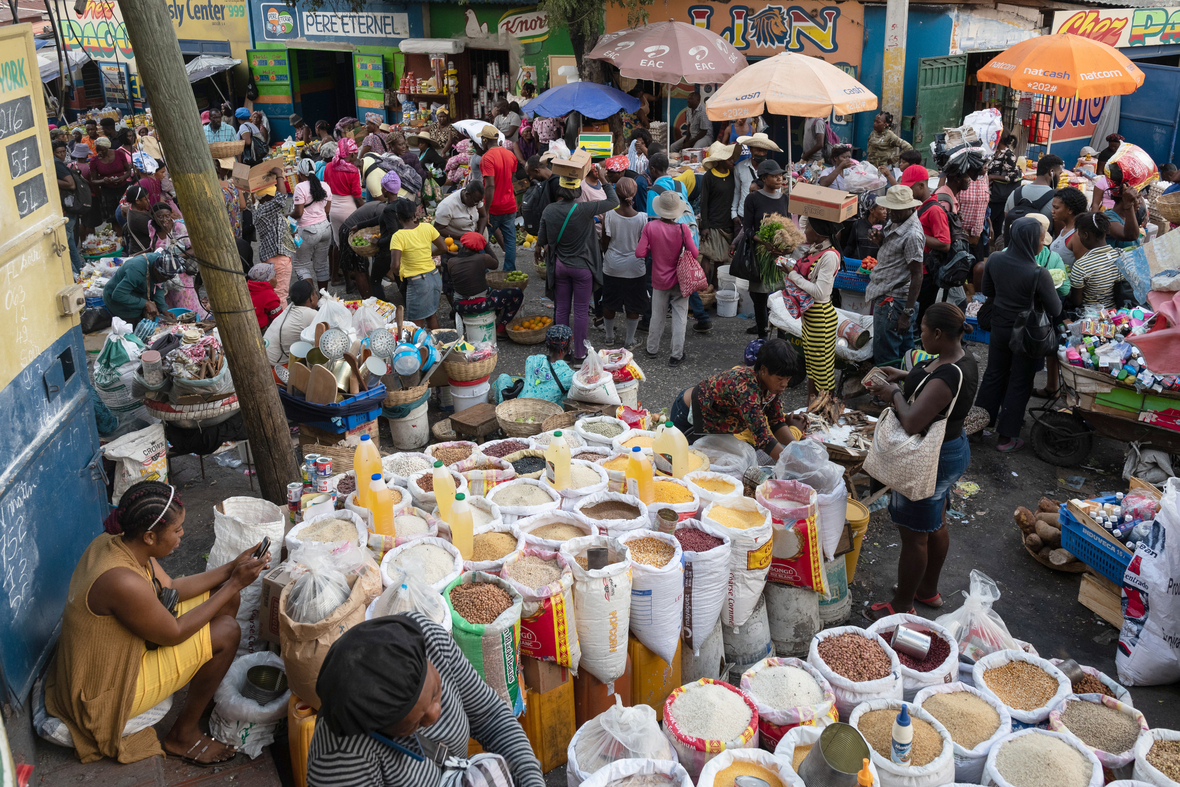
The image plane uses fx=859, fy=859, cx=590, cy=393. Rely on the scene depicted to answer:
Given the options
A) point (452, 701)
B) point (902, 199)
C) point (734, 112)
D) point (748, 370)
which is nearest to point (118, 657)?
point (452, 701)

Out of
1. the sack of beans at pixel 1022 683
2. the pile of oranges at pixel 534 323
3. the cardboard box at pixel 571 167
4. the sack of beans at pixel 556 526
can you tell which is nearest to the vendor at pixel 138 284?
the pile of oranges at pixel 534 323

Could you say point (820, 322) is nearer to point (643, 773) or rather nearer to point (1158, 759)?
point (1158, 759)

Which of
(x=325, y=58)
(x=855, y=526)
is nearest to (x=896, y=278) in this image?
(x=855, y=526)

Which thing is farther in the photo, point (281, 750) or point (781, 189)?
point (781, 189)

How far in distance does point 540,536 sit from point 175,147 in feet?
9.19

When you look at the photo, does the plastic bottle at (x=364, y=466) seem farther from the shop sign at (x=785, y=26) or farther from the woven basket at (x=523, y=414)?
the shop sign at (x=785, y=26)

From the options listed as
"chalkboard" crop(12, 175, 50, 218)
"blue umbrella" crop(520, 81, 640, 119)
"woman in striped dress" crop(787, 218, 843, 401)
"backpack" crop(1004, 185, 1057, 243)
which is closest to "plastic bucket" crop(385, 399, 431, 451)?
"chalkboard" crop(12, 175, 50, 218)

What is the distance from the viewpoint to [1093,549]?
5109 mm

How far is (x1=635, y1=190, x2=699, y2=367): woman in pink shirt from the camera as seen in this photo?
814 centimetres

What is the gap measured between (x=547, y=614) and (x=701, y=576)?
0.83 metres

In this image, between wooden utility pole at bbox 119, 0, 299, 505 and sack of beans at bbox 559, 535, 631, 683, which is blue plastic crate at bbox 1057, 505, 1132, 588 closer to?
sack of beans at bbox 559, 535, 631, 683

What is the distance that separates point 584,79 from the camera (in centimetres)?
1534

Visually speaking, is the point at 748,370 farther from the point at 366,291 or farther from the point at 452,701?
the point at 366,291

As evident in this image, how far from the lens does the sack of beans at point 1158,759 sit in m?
3.16
